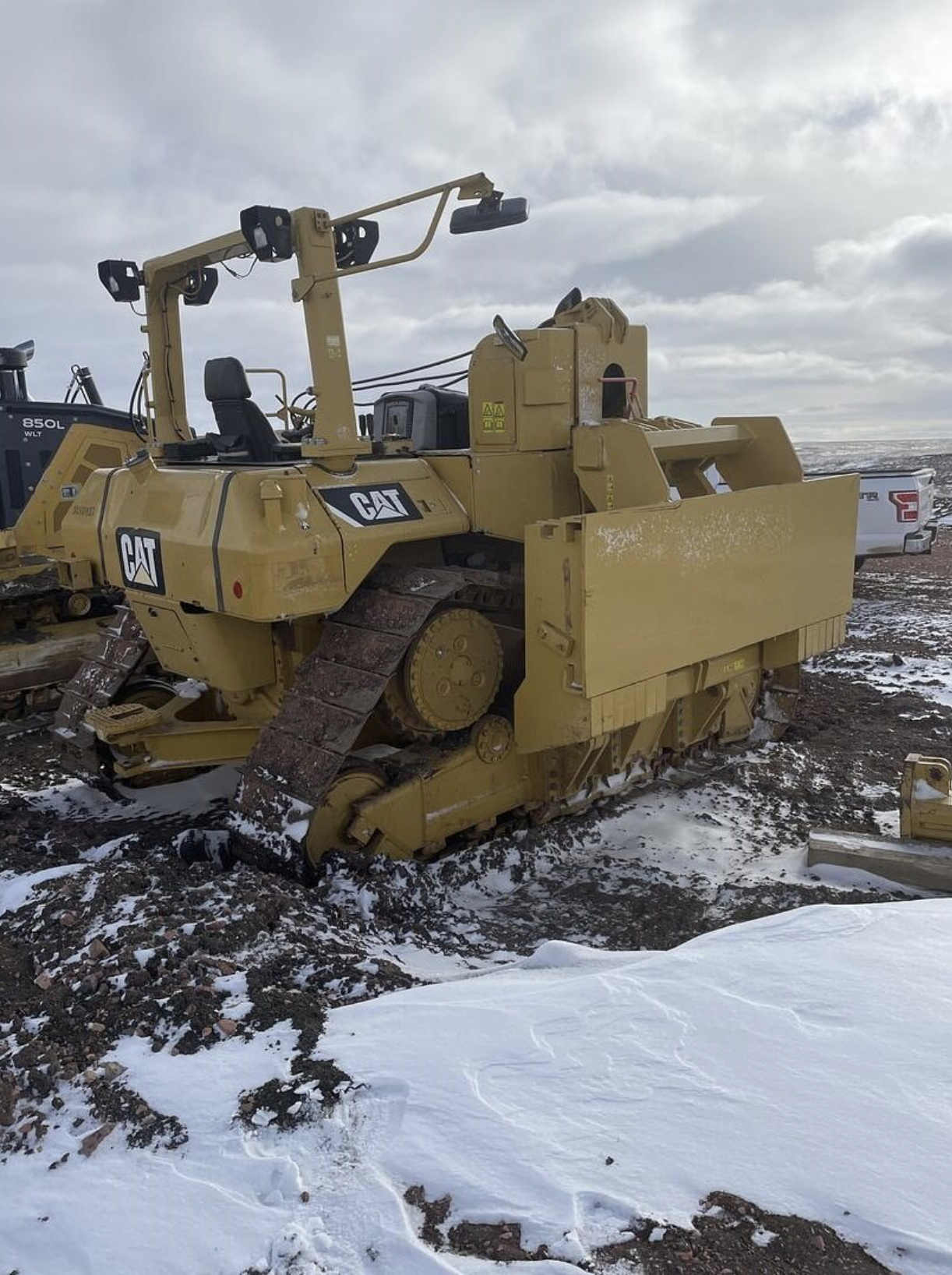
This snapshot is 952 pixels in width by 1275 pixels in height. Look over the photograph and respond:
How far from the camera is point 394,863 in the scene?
4855 millimetres

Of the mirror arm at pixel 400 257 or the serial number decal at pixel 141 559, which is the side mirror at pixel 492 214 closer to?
the mirror arm at pixel 400 257

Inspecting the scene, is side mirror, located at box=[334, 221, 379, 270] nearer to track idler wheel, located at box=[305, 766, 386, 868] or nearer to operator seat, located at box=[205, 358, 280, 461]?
operator seat, located at box=[205, 358, 280, 461]

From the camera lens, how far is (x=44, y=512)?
9.49 m

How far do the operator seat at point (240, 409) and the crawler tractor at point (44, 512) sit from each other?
3.66m

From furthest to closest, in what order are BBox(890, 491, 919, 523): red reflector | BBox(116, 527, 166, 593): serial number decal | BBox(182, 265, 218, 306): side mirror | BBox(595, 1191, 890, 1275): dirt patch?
BBox(890, 491, 919, 523): red reflector → BBox(182, 265, 218, 306): side mirror → BBox(116, 527, 166, 593): serial number decal → BBox(595, 1191, 890, 1275): dirt patch

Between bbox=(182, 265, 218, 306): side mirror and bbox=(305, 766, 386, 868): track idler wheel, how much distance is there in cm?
312

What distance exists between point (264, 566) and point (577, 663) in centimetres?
158

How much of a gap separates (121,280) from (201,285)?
49cm

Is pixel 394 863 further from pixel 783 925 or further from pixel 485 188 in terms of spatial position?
pixel 485 188

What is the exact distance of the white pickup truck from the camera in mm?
13609

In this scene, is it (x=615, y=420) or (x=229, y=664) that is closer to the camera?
(x=229, y=664)

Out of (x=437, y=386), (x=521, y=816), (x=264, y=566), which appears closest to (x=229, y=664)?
(x=264, y=566)

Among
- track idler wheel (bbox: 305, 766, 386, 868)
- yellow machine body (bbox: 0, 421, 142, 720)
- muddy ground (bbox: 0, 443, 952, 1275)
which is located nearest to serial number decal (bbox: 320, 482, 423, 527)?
track idler wheel (bbox: 305, 766, 386, 868)

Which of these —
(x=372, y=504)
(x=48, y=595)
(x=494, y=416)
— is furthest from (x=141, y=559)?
(x=48, y=595)
